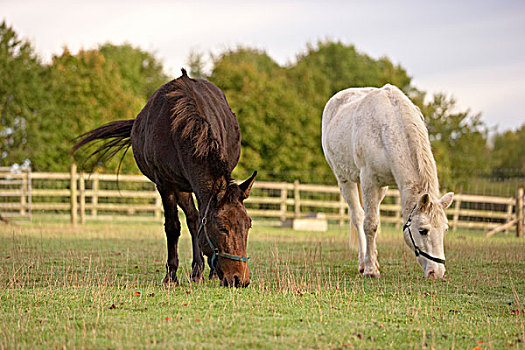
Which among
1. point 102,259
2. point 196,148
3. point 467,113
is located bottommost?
point 102,259

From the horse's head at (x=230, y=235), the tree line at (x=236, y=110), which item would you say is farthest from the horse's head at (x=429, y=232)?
the tree line at (x=236, y=110)

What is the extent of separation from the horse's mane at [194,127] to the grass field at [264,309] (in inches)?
45.6

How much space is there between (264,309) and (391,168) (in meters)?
2.53

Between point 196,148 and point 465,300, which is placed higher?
point 196,148

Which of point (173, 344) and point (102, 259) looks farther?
point (102, 259)

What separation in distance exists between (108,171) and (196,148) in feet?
68.0

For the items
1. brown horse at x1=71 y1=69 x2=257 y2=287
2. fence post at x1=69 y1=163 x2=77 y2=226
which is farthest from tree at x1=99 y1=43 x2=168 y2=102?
brown horse at x1=71 y1=69 x2=257 y2=287

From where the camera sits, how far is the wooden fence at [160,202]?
1691cm

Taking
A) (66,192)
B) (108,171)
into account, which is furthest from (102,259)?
(108,171)

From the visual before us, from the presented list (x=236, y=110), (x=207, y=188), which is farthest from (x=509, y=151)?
(x=207, y=188)

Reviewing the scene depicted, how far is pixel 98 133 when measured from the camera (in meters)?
7.06

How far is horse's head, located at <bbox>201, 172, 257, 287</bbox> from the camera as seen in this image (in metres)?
4.71

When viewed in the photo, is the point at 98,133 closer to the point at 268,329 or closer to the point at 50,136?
the point at 268,329

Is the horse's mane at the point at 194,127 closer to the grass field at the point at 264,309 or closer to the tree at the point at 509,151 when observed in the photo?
the grass field at the point at 264,309
